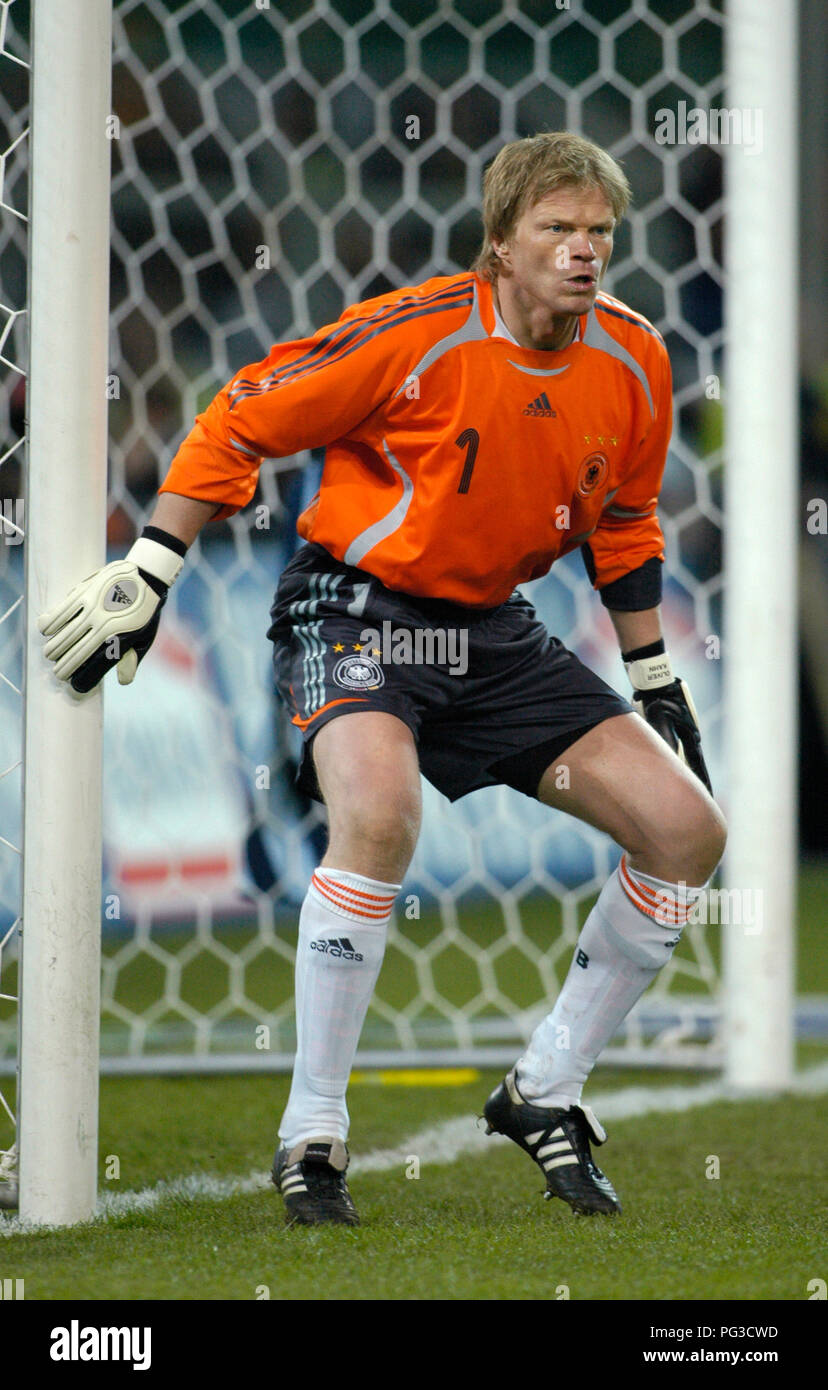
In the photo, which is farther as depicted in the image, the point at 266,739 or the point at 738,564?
the point at 266,739

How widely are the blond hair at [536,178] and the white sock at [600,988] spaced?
99 centimetres

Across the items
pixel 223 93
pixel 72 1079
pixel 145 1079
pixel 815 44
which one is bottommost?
pixel 145 1079

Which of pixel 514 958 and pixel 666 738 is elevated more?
pixel 666 738

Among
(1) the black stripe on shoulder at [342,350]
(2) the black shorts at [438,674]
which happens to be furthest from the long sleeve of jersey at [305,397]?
(2) the black shorts at [438,674]

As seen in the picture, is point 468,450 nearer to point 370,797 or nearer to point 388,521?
point 388,521

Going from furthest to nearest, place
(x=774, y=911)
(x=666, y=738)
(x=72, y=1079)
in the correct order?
(x=774, y=911), (x=666, y=738), (x=72, y=1079)

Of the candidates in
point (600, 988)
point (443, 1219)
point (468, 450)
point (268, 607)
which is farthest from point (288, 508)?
point (443, 1219)

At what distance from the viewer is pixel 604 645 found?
17.1ft

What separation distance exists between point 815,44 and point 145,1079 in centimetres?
758

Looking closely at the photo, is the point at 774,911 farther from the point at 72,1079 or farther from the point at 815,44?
the point at 815,44

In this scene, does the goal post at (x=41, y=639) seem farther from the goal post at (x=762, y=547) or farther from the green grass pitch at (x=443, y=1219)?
the goal post at (x=762, y=547)

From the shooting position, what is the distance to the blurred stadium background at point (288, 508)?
4.25m

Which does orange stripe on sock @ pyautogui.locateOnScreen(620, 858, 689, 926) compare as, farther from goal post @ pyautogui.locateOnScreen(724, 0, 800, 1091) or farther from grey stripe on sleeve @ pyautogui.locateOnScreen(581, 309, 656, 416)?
goal post @ pyautogui.locateOnScreen(724, 0, 800, 1091)
